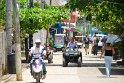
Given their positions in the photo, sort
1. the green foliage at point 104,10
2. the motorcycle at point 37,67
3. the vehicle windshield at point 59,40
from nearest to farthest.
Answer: the motorcycle at point 37,67, the green foliage at point 104,10, the vehicle windshield at point 59,40

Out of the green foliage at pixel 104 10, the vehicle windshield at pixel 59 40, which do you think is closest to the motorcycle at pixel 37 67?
the green foliage at pixel 104 10

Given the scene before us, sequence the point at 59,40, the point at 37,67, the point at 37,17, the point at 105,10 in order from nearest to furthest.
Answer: the point at 37,67
the point at 105,10
the point at 37,17
the point at 59,40

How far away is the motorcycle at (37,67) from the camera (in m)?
19.8

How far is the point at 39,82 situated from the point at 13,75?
3624 millimetres

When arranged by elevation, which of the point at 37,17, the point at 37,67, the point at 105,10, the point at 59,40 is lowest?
the point at 37,67

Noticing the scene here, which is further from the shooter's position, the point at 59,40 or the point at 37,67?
the point at 59,40

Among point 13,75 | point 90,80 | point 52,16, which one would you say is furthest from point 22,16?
point 90,80

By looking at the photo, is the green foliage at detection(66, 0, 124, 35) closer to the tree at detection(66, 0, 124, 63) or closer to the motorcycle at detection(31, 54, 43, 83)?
the tree at detection(66, 0, 124, 63)

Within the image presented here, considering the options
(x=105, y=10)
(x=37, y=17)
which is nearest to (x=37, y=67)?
(x=105, y=10)

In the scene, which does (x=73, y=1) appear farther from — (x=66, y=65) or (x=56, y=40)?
(x=56, y=40)

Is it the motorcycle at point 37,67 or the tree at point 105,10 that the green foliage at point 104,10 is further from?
the motorcycle at point 37,67

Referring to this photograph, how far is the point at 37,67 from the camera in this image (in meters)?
19.8

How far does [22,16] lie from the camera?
Answer: 3253cm

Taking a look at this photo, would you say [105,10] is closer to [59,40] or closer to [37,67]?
[37,67]
